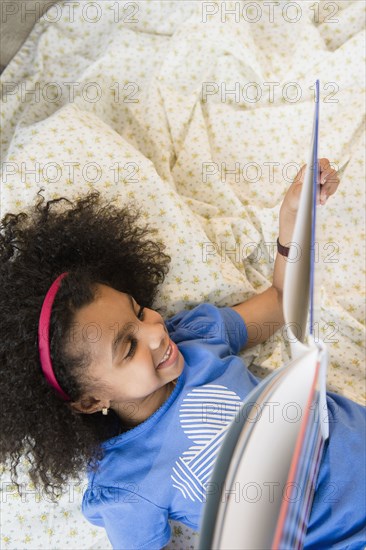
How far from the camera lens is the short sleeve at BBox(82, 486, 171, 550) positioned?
95 centimetres

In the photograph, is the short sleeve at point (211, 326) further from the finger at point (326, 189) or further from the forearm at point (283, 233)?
the finger at point (326, 189)

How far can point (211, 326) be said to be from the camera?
1.04 metres

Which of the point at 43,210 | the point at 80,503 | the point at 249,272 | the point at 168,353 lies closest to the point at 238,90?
the point at 249,272

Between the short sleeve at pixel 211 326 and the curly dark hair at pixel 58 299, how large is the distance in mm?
71

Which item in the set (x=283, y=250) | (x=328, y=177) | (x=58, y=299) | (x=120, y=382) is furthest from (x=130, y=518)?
(x=328, y=177)

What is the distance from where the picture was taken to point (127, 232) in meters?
1.07

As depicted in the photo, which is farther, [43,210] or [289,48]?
[289,48]

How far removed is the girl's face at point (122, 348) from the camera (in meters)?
0.86

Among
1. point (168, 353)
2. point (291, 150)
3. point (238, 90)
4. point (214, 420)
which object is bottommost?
point (214, 420)

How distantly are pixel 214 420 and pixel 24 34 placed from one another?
97 centimetres

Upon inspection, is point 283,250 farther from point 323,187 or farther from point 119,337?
point 119,337

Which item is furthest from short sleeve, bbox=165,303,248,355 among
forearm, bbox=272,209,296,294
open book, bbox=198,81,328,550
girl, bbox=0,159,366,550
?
open book, bbox=198,81,328,550

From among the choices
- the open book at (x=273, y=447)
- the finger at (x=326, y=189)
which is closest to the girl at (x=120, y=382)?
the finger at (x=326, y=189)

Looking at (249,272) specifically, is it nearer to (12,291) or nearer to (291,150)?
(291,150)
